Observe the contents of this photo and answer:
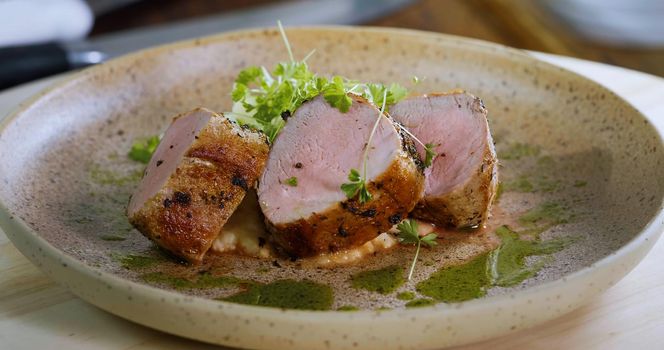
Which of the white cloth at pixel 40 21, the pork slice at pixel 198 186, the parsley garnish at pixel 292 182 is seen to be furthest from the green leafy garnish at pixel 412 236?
the white cloth at pixel 40 21

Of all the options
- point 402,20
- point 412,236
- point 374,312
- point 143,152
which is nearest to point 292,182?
point 412,236

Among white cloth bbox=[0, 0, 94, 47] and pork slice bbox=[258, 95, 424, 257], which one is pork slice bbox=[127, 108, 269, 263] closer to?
pork slice bbox=[258, 95, 424, 257]

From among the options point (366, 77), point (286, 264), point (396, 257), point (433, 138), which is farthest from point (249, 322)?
point (366, 77)

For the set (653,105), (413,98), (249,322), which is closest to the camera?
(249,322)

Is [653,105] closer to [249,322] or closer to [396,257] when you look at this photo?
[396,257]

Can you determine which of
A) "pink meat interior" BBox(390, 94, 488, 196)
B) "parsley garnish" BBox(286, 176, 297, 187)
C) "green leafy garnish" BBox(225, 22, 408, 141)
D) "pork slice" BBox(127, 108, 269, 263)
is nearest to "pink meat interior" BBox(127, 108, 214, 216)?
"pork slice" BBox(127, 108, 269, 263)

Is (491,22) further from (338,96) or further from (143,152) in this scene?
(338,96)

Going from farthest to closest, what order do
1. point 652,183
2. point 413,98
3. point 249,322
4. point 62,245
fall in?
point 413,98, point 652,183, point 62,245, point 249,322
